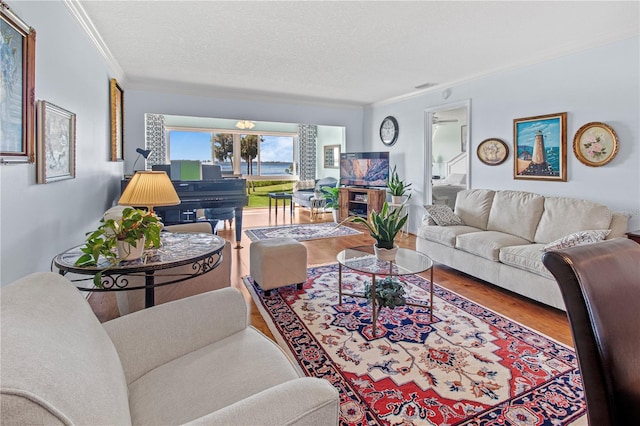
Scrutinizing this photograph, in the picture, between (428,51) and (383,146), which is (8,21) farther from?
(383,146)

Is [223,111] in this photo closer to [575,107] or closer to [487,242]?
[487,242]

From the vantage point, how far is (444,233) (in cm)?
387

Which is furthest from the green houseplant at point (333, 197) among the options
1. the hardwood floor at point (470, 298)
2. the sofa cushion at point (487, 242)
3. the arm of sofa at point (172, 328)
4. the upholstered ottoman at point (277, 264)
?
the arm of sofa at point (172, 328)

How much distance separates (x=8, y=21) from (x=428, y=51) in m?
3.53

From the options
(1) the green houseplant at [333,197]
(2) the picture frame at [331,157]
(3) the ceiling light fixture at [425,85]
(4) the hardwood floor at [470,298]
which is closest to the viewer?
(4) the hardwood floor at [470,298]

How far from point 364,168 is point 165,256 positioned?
5.26 m

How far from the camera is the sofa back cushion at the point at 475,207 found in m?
4.13

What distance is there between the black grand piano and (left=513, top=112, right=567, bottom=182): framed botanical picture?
11.9 ft

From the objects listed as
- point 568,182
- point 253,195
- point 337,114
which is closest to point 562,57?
point 568,182

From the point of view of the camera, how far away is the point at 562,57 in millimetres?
3744

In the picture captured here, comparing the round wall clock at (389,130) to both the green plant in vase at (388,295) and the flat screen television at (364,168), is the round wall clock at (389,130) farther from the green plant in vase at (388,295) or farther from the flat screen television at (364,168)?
the green plant in vase at (388,295)

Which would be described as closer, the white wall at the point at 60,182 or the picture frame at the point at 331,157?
the white wall at the point at 60,182

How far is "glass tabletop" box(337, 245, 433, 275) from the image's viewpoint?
252cm

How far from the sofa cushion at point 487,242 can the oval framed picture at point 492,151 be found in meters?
1.25
